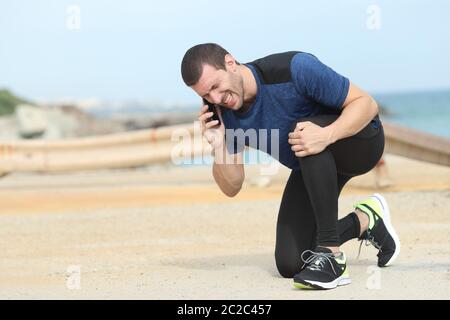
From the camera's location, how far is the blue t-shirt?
5.16m

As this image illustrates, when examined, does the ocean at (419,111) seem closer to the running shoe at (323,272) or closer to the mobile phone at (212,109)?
the mobile phone at (212,109)

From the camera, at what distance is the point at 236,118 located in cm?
539

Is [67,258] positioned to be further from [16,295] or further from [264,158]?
[264,158]

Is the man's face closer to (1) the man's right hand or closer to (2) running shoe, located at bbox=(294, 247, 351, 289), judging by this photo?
(1) the man's right hand

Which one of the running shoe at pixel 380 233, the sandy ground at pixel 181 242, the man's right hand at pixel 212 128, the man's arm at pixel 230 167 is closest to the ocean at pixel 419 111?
the sandy ground at pixel 181 242

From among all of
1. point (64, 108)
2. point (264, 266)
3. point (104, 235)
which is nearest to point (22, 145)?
point (104, 235)

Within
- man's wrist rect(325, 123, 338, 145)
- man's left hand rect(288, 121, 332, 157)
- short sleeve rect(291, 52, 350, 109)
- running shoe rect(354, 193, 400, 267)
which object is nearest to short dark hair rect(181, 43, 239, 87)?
short sleeve rect(291, 52, 350, 109)

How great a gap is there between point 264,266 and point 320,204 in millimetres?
918

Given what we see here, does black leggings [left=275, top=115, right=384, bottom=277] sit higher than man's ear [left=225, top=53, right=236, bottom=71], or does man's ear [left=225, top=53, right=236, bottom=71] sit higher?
man's ear [left=225, top=53, right=236, bottom=71]

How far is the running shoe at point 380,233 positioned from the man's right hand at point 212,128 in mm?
1017

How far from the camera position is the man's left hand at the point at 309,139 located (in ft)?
16.8

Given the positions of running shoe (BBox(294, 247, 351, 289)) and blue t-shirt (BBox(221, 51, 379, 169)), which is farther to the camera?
blue t-shirt (BBox(221, 51, 379, 169))

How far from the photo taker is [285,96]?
5242mm

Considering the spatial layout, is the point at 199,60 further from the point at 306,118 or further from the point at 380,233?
the point at 380,233
